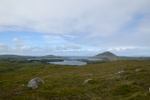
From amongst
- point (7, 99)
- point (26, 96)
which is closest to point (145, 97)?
point (26, 96)

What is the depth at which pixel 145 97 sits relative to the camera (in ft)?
59.7

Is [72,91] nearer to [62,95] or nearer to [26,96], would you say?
[62,95]

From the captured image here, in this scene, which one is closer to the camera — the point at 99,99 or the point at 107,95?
the point at 99,99

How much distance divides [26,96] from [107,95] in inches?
423

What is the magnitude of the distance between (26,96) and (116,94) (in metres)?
11.9

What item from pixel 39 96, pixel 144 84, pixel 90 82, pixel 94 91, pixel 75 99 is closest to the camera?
pixel 75 99

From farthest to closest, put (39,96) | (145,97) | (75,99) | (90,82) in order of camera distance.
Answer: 1. (90,82)
2. (39,96)
3. (75,99)
4. (145,97)

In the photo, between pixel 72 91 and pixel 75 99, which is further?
pixel 72 91

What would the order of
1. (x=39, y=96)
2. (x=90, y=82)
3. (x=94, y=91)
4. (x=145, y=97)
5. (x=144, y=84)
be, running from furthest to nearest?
(x=90, y=82)
(x=144, y=84)
(x=94, y=91)
(x=39, y=96)
(x=145, y=97)

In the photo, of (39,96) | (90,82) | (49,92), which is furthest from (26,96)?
(90,82)

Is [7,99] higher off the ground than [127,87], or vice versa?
[127,87]

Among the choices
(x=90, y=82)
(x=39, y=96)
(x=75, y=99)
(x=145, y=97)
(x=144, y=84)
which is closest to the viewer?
(x=145, y=97)

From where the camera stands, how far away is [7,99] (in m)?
21.3

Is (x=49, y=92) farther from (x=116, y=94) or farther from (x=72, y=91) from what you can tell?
(x=116, y=94)
